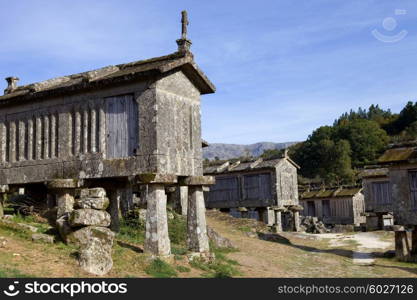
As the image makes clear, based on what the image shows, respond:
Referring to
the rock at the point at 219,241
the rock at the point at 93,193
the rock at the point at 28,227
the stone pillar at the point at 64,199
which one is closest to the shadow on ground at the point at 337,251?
the rock at the point at 219,241

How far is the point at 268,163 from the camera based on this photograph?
2900 cm

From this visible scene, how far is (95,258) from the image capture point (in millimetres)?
9352

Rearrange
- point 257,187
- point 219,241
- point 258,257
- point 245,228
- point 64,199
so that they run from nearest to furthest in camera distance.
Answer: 1. point 64,199
2. point 258,257
3. point 219,241
4. point 245,228
5. point 257,187

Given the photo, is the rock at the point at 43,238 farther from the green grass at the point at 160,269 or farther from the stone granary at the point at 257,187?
the stone granary at the point at 257,187

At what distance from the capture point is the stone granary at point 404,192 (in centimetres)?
1756

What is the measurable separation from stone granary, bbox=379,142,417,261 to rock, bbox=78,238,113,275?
40.5 ft

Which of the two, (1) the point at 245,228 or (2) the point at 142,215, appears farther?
(1) the point at 245,228

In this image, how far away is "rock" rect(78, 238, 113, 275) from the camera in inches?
364

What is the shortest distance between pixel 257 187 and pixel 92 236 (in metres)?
20.2

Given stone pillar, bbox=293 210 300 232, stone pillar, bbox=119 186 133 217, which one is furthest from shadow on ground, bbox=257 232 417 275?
stone pillar, bbox=119 186 133 217

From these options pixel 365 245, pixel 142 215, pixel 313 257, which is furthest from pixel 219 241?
pixel 365 245

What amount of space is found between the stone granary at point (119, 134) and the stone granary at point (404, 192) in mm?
8937

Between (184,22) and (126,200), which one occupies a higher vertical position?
(184,22)

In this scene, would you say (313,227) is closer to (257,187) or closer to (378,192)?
(378,192)
